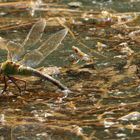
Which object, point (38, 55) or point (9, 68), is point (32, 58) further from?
point (9, 68)

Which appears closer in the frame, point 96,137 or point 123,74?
point 96,137

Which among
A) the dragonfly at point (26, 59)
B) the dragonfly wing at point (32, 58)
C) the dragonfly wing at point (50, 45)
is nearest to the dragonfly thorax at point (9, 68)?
the dragonfly at point (26, 59)

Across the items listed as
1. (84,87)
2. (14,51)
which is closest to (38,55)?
(14,51)

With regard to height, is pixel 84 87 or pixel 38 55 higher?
pixel 38 55

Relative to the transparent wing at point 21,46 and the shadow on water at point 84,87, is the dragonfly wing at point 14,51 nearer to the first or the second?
the transparent wing at point 21,46

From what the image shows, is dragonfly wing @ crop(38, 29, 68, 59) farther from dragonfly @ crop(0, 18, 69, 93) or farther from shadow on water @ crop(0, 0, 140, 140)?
shadow on water @ crop(0, 0, 140, 140)

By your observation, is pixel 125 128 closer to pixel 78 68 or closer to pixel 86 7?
pixel 78 68

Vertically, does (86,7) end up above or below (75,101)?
above

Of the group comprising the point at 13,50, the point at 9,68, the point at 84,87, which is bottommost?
the point at 84,87

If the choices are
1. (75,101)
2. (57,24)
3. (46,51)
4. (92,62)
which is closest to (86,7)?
(57,24)
